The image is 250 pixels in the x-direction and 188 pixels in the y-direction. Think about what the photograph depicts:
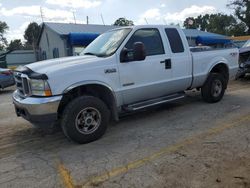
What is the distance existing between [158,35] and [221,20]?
6415cm

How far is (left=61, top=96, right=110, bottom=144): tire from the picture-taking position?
482 centimetres

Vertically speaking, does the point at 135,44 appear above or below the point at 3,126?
above

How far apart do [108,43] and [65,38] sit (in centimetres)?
2026

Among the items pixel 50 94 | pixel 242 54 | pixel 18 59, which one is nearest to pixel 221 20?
pixel 18 59

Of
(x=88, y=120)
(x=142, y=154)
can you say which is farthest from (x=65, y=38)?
(x=142, y=154)

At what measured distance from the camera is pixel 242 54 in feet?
37.6

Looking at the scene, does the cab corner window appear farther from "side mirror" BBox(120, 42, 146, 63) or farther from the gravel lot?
the gravel lot

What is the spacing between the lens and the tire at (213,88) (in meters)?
7.37

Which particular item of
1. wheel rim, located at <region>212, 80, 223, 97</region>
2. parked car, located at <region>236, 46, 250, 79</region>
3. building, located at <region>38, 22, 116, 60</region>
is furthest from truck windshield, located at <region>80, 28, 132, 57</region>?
building, located at <region>38, 22, 116, 60</region>

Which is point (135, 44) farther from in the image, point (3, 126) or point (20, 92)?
point (3, 126)

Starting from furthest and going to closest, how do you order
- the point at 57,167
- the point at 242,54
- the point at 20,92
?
the point at 242,54 < the point at 20,92 < the point at 57,167

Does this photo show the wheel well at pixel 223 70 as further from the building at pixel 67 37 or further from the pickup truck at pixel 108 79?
the building at pixel 67 37

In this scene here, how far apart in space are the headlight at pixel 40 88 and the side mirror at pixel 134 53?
5.05 feet

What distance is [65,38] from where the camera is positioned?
25188 mm
